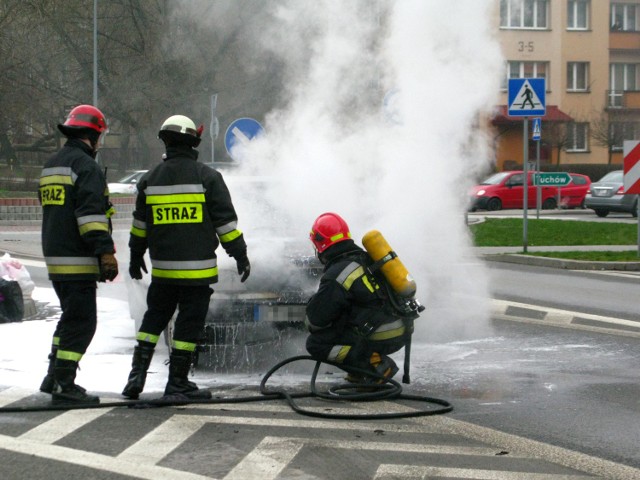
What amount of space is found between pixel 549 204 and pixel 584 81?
18032 millimetres

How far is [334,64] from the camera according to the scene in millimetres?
10328

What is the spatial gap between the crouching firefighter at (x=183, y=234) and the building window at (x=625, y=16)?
5111 cm

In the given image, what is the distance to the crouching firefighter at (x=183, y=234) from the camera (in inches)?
249

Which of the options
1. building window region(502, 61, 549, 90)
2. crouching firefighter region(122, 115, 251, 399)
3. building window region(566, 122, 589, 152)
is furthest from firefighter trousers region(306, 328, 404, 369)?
building window region(566, 122, 589, 152)

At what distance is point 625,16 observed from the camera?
179ft

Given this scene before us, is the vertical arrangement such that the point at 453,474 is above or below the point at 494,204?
below

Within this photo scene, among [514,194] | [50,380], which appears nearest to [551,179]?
[514,194]

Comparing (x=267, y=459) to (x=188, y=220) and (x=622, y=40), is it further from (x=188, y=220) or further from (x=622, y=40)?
(x=622, y=40)

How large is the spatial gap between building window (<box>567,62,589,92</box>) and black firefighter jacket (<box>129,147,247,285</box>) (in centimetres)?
4663

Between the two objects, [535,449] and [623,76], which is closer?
[535,449]

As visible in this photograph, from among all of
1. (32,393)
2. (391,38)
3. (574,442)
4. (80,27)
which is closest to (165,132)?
(32,393)

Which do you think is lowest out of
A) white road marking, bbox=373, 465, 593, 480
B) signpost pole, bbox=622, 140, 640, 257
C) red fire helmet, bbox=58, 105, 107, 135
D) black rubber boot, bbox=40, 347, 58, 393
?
white road marking, bbox=373, 465, 593, 480

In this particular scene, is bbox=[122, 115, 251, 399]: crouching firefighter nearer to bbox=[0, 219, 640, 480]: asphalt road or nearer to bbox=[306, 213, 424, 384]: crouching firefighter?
bbox=[0, 219, 640, 480]: asphalt road

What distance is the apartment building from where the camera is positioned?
48.2 m
